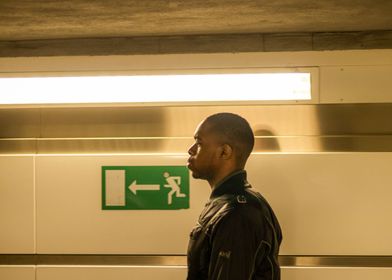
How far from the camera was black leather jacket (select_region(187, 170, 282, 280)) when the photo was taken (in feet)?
6.79

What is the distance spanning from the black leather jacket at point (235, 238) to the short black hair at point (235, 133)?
0.10m

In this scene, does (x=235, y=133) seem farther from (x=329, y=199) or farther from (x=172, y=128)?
(x=329, y=199)

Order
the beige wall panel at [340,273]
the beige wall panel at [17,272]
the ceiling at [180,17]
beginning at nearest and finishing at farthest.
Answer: the ceiling at [180,17] < the beige wall panel at [340,273] < the beige wall panel at [17,272]

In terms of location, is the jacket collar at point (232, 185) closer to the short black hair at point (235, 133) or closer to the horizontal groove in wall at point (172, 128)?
the short black hair at point (235, 133)

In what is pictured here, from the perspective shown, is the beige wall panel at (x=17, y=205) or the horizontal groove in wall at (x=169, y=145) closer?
the horizontal groove in wall at (x=169, y=145)

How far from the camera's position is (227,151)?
7.67ft

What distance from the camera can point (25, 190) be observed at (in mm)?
3287

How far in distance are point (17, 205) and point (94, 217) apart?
1.60ft

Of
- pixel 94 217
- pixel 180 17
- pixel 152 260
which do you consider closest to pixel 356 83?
pixel 180 17

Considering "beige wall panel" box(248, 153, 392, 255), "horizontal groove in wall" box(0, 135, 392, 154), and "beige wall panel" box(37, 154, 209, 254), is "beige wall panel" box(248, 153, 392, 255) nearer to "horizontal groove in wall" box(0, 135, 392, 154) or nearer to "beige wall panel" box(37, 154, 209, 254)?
"horizontal groove in wall" box(0, 135, 392, 154)

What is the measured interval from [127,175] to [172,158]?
11.5 inches

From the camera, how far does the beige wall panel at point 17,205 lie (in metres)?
3.28

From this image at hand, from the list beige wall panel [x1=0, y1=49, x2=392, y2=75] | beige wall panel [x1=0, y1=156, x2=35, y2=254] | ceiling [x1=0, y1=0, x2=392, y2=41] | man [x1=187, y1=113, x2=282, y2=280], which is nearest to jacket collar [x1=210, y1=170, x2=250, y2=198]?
man [x1=187, y1=113, x2=282, y2=280]

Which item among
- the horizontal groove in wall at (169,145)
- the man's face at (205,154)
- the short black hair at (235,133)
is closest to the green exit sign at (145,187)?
the horizontal groove in wall at (169,145)
